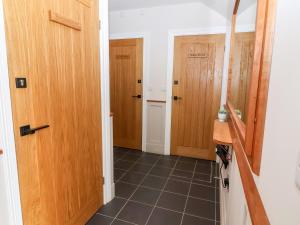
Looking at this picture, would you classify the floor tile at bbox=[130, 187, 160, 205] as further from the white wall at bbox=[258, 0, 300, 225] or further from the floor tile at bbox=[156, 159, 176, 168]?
the white wall at bbox=[258, 0, 300, 225]

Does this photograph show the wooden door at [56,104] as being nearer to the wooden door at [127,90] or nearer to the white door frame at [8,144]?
the white door frame at [8,144]

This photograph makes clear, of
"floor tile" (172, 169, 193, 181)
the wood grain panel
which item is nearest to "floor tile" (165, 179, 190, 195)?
"floor tile" (172, 169, 193, 181)

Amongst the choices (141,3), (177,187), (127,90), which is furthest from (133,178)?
(141,3)

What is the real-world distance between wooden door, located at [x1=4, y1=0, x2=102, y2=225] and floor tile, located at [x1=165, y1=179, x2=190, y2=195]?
3.16ft

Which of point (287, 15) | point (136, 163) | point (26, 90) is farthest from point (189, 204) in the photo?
point (287, 15)

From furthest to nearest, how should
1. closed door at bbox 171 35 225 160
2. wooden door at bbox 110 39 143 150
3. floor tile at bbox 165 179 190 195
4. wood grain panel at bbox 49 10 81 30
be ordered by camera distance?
wooden door at bbox 110 39 143 150
closed door at bbox 171 35 225 160
floor tile at bbox 165 179 190 195
wood grain panel at bbox 49 10 81 30

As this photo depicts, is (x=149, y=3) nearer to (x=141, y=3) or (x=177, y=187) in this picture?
(x=141, y=3)

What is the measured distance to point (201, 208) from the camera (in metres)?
2.15

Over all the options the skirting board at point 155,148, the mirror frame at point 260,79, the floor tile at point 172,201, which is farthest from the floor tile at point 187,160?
the mirror frame at point 260,79

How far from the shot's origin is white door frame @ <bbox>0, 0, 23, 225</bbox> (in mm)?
1069

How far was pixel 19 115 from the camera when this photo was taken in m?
1.19

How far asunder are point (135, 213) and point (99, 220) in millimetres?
360

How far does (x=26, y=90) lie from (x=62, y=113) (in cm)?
35

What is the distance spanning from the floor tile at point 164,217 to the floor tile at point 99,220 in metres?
0.39
